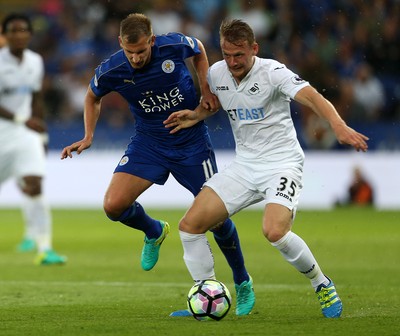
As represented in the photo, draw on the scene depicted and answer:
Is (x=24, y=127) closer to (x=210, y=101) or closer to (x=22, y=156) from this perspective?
(x=22, y=156)

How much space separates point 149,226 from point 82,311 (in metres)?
1.26

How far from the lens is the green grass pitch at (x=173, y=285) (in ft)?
23.5

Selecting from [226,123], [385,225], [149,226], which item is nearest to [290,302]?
[149,226]

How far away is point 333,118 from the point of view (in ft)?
23.6

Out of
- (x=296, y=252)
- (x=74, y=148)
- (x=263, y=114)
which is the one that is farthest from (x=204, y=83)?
(x=296, y=252)

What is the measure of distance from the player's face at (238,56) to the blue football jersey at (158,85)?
2.57 feet

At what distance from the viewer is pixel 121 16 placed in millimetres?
23062

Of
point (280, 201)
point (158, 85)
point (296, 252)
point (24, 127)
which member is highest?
point (158, 85)

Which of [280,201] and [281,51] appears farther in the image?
[281,51]

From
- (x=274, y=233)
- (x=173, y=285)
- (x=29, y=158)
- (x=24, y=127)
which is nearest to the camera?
(x=274, y=233)

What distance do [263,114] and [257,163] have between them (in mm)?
369

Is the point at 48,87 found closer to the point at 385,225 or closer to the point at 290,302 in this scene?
the point at 385,225

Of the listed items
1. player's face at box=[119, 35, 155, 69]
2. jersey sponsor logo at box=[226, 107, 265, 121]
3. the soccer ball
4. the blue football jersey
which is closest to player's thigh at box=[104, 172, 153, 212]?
the blue football jersey

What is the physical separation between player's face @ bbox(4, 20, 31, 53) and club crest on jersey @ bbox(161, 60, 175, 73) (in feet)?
14.4
